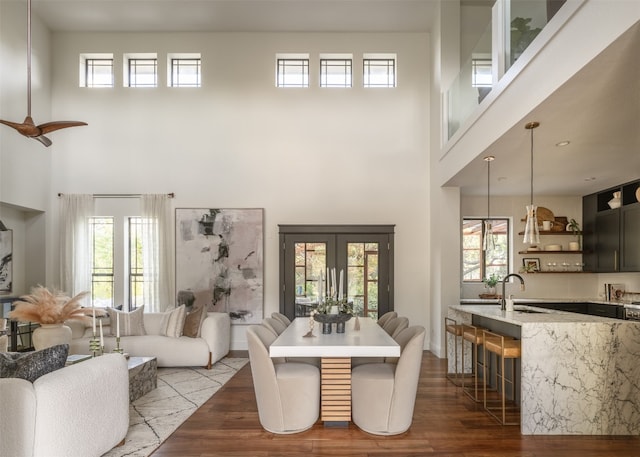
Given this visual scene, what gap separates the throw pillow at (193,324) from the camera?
573cm

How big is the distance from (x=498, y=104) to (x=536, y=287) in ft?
14.7

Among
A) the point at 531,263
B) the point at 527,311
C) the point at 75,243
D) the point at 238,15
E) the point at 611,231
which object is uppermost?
the point at 238,15

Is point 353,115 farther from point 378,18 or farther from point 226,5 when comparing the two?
point 226,5

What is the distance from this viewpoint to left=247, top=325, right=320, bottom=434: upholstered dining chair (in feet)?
11.3

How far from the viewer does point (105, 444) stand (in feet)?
9.68

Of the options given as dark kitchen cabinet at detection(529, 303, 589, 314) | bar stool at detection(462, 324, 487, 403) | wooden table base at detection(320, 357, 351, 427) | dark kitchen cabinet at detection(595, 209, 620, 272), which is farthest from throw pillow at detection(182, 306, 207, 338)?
dark kitchen cabinet at detection(595, 209, 620, 272)

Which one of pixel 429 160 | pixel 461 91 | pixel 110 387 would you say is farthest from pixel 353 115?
pixel 110 387

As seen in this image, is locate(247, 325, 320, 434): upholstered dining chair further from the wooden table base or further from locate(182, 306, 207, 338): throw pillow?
locate(182, 306, 207, 338): throw pillow

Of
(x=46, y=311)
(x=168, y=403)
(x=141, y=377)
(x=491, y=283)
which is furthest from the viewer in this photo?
(x=491, y=283)

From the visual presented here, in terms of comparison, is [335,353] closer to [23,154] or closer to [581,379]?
→ [581,379]

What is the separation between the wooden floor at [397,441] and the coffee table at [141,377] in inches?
29.6

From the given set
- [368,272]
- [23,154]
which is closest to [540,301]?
[368,272]

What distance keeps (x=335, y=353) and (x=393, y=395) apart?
597 mm

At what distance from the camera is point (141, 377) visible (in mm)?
4414
